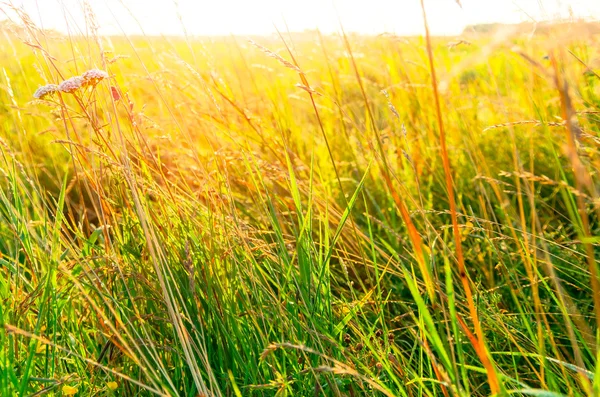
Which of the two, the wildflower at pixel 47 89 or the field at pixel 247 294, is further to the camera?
the wildflower at pixel 47 89

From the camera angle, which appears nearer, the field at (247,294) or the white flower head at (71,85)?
the field at (247,294)

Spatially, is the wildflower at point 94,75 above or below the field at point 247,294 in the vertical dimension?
above

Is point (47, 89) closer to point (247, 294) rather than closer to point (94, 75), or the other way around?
point (94, 75)

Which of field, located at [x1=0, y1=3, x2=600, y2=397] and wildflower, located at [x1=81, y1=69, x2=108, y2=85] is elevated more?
wildflower, located at [x1=81, y1=69, x2=108, y2=85]

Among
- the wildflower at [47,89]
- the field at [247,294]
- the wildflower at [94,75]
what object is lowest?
the field at [247,294]

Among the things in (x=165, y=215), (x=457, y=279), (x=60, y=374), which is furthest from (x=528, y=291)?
(x=60, y=374)

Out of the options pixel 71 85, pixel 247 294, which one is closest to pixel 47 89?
pixel 71 85

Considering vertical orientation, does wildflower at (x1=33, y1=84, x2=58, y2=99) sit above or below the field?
above

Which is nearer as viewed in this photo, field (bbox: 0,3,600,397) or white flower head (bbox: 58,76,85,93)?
field (bbox: 0,3,600,397)

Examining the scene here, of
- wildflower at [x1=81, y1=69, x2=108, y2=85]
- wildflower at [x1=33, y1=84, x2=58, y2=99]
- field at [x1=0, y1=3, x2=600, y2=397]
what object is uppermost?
wildflower at [x1=81, y1=69, x2=108, y2=85]

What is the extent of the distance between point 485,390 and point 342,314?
1.26 ft

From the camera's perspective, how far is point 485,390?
1.37 m

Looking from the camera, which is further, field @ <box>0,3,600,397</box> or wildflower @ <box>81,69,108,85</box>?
wildflower @ <box>81,69,108,85</box>

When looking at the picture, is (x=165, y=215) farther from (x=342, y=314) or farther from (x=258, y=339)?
(x=342, y=314)
